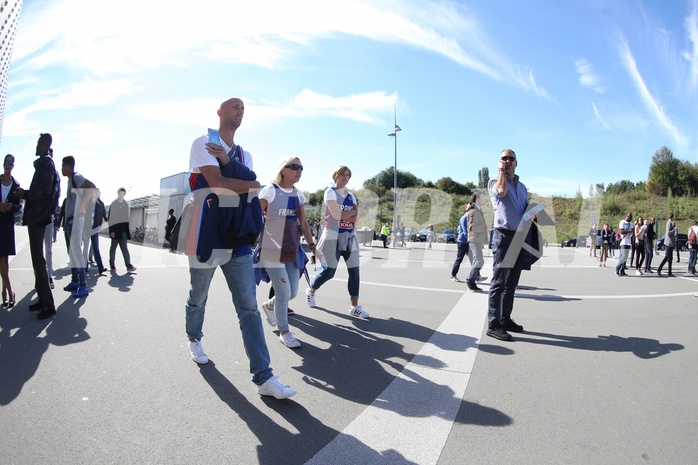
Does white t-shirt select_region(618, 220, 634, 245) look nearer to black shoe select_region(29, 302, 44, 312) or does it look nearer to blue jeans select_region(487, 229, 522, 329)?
blue jeans select_region(487, 229, 522, 329)

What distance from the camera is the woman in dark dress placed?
4.83 meters

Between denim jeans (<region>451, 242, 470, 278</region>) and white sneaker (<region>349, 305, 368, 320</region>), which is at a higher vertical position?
denim jeans (<region>451, 242, 470, 278</region>)

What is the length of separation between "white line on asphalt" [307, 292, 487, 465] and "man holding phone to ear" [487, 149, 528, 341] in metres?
0.58

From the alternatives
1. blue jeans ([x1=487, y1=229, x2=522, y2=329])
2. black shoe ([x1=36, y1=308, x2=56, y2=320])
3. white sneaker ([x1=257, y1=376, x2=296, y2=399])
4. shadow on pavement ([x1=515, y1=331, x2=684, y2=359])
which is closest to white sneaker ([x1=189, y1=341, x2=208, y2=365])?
white sneaker ([x1=257, y1=376, x2=296, y2=399])

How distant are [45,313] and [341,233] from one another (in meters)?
3.67

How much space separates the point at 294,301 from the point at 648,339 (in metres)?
4.43

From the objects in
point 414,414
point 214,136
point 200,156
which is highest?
point 214,136

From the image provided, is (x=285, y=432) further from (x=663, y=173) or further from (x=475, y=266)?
(x=663, y=173)

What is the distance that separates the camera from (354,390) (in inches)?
114

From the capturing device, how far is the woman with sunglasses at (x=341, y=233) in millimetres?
5113

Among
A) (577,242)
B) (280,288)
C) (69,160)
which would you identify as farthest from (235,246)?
(577,242)

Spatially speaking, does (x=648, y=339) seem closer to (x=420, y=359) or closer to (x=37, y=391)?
(x=420, y=359)

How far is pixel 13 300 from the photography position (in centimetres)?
510

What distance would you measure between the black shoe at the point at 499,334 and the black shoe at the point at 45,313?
5.11 meters
